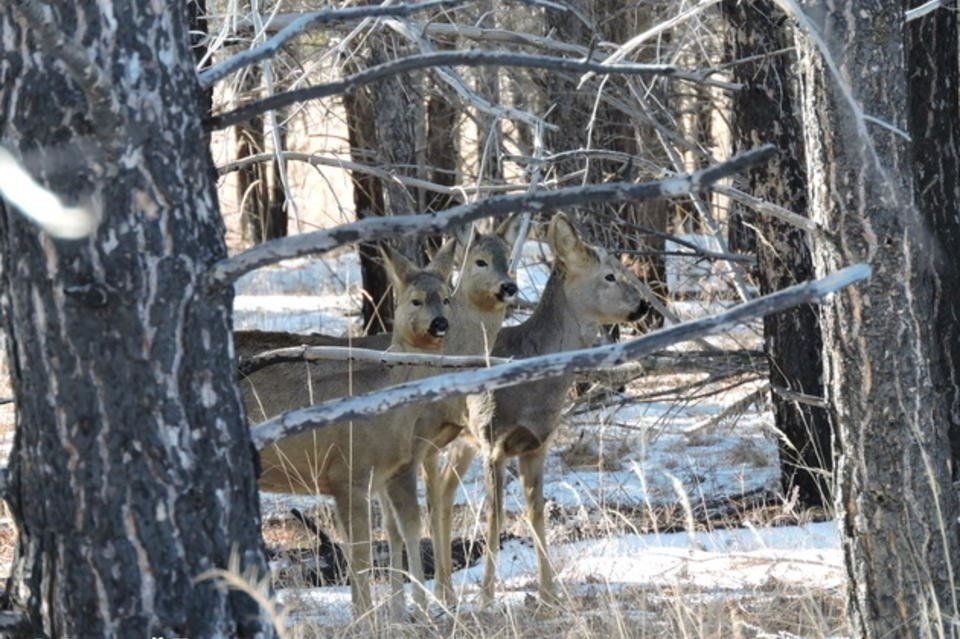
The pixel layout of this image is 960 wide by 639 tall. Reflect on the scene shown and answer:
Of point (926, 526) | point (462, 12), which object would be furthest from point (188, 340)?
point (462, 12)

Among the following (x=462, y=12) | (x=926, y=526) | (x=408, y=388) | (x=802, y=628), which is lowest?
(x=802, y=628)

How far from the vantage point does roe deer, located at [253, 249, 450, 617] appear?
741cm

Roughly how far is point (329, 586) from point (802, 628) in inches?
112

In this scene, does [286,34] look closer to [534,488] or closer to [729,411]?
[534,488]

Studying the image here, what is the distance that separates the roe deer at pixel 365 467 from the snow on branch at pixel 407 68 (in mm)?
4465

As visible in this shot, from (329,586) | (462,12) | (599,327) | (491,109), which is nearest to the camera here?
(491,109)

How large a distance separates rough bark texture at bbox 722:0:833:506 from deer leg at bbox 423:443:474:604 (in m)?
1.82

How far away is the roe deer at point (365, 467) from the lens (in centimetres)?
741

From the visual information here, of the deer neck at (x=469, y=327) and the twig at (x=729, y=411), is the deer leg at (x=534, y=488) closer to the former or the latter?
the deer neck at (x=469, y=327)

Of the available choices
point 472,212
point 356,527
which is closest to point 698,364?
point 356,527

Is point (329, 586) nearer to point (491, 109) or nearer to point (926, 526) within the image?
point (491, 109)

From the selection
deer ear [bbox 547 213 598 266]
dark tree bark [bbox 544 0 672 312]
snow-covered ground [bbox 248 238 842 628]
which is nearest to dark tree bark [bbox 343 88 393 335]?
snow-covered ground [bbox 248 238 842 628]

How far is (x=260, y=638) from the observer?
2.86 m

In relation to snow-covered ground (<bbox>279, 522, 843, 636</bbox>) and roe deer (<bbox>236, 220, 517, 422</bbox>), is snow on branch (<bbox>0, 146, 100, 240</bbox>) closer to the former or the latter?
snow-covered ground (<bbox>279, 522, 843, 636</bbox>)
